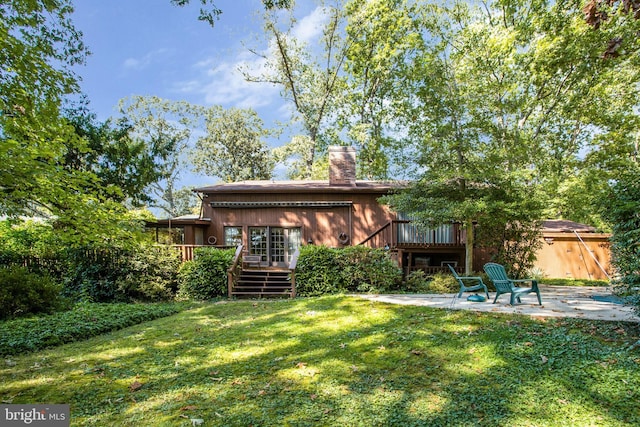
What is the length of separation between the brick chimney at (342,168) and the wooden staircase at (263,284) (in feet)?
15.7

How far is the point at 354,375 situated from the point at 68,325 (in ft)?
18.3

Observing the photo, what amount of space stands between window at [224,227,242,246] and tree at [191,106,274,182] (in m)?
12.2

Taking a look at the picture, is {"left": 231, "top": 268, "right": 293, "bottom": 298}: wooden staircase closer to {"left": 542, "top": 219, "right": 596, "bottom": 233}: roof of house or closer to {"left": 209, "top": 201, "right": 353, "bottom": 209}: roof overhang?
{"left": 209, "top": 201, "right": 353, "bottom": 209}: roof overhang

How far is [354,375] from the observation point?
3684mm

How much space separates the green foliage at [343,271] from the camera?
30.8 feet

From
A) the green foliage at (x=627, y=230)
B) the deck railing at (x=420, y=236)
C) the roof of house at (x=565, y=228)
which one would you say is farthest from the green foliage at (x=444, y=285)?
the roof of house at (x=565, y=228)

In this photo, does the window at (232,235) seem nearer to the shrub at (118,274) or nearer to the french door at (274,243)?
the french door at (274,243)

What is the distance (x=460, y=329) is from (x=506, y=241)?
→ 7013 millimetres

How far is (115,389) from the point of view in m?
3.49

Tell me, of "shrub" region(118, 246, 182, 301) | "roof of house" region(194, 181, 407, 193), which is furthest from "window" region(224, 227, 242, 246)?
"shrub" region(118, 246, 182, 301)

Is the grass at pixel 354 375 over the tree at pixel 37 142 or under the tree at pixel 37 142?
under

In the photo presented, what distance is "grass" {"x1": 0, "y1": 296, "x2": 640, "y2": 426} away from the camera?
9.54 feet

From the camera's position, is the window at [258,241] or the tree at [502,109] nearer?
the tree at [502,109]

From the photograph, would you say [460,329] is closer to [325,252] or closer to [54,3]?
[325,252]
